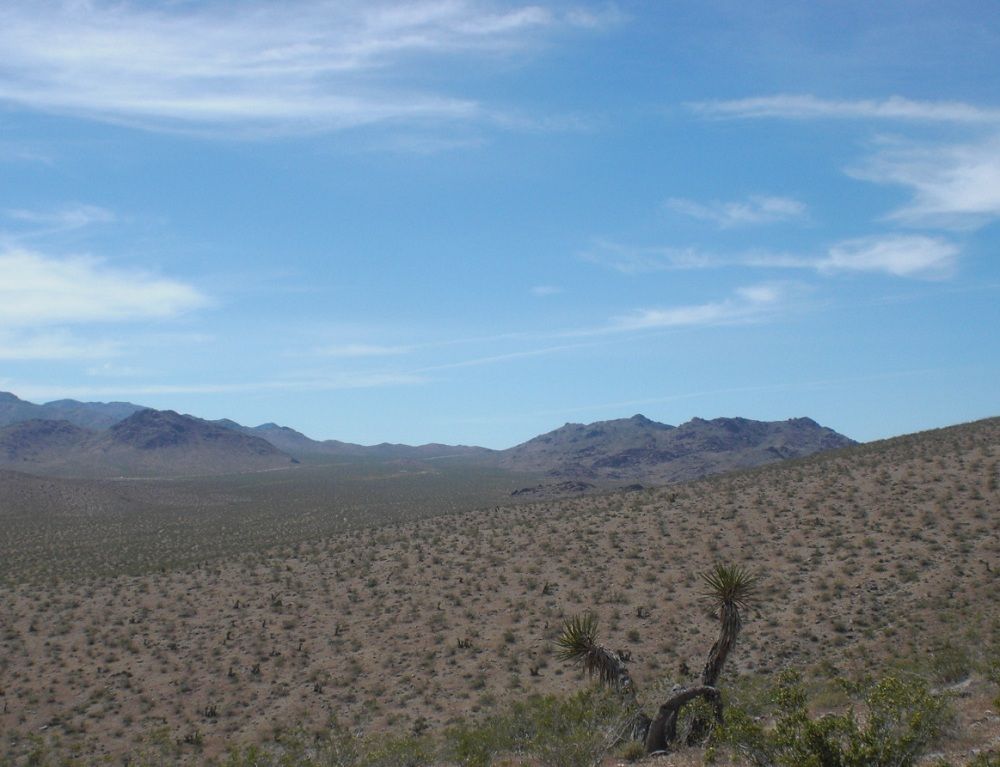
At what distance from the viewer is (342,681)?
76.3 ft

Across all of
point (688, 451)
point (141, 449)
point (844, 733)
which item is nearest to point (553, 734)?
point (844, 733)

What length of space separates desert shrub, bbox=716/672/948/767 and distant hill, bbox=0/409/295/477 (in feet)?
479

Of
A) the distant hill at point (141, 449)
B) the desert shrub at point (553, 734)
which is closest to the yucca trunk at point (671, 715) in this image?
the desert shrub at point (553, 734)

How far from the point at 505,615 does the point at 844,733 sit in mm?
19361

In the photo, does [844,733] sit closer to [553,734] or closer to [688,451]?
[553,734]

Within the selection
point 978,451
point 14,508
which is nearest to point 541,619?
point 978,451

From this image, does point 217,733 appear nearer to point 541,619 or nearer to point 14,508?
point 541,619

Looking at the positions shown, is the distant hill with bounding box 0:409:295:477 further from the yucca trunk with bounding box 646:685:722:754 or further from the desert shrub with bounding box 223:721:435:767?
the yucca trunk with bounding box 646:685:722:754

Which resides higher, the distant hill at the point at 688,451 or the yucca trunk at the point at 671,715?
the distant hill at the point at 688,451

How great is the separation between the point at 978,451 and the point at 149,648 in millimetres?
35630

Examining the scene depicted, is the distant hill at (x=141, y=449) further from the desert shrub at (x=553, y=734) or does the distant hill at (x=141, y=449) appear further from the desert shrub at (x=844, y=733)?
the desert shrub at (x=844, y=733)

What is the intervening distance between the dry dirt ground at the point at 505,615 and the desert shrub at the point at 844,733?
7.22 ft

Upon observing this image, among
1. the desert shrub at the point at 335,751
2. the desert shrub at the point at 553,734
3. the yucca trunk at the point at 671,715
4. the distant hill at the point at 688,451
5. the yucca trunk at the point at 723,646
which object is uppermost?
the distant hill at the point at 688,451

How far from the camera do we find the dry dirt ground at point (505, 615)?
20438 mm
